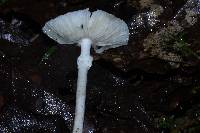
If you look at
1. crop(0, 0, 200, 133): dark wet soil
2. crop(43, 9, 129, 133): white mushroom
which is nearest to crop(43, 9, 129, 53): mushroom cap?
crop(43, 9, 129, 133): white mushroom

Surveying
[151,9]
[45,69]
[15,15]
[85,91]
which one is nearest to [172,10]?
[151,9]

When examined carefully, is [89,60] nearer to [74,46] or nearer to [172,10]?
[74,46]

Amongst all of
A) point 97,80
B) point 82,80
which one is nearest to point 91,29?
point 82,80

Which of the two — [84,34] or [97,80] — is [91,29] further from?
[97,80]

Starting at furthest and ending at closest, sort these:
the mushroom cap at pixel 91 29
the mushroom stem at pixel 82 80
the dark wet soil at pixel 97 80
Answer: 1. the dark wet soil at pixel 97 80
2. the mushroom stem at pixel 82 80
3. the mushroom cap at pixel 91 29

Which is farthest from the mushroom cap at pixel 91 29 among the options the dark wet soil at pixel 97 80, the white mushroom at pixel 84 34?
the dark wet soil at pixel 97 80

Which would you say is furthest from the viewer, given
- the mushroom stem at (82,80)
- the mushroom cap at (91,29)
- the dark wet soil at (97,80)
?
the dark wet soil at (97,80)

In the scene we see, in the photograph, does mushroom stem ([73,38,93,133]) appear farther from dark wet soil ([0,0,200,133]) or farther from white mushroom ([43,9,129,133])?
dark wet soil ([0,0,200,133])

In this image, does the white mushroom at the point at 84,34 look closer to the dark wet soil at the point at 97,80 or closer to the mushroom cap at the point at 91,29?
the mushroom cap at the point at 91,29
